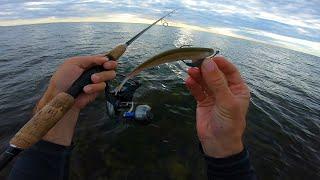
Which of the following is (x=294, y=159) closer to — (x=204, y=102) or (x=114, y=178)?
(x=114, y=178)

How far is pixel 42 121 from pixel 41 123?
0.02 metres

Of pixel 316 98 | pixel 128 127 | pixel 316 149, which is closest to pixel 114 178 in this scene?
pixel 128 127

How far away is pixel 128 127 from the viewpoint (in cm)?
1090

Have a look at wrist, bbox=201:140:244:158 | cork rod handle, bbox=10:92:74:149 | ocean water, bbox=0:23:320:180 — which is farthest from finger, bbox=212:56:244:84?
ocean water, bbox=0:23:320:180

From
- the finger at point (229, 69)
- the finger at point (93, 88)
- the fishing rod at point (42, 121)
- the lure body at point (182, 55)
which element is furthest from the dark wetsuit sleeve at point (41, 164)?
the finger at point (229, 69)

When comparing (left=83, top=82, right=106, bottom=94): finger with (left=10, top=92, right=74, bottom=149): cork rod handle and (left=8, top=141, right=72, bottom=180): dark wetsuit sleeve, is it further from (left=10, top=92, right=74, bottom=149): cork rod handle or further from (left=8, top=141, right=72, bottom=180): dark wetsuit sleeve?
(left=8, top=141, right=72, bottom=180): dark wetsuit sleeve

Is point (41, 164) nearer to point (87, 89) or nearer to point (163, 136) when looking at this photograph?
point (87, 89)

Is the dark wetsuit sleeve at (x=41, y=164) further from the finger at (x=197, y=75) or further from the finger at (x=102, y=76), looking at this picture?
the finger at (x=197, y=75)

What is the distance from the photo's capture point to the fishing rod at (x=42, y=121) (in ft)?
9.22

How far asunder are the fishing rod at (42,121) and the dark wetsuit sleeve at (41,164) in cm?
58

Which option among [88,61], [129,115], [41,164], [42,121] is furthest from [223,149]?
[129,115]

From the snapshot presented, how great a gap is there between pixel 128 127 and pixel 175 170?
287 cm

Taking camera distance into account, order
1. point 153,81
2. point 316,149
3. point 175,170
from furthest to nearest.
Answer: point 153,81 → point 316,149 → point 175,170

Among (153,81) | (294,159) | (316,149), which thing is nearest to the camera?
(294,159)
